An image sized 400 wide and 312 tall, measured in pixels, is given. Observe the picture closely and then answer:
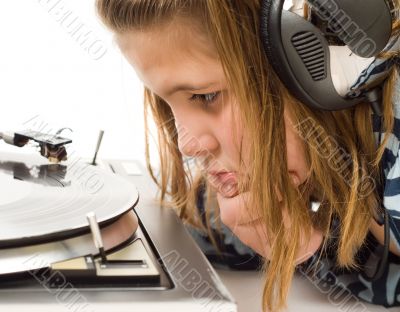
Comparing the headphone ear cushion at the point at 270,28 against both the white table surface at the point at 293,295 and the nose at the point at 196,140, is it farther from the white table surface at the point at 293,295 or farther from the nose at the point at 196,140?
the white table surface at the point at 293,295

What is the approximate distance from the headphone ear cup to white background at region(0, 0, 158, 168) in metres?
0.54

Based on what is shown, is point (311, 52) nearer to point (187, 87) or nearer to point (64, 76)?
point (187, 87)

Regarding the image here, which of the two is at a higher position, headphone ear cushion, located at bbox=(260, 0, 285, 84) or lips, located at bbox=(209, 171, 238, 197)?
headphone ear cushion, located at bbox=(260, 0, 285, 84)

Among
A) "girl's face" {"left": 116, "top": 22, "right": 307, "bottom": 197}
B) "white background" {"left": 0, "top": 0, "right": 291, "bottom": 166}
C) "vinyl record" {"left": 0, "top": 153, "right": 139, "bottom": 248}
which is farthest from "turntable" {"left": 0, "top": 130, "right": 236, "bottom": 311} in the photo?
"white background" {"left": 0, "top": 0, "right": 291, "bottom": 166}

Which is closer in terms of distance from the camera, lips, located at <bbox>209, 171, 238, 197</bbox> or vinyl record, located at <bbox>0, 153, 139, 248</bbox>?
vinyl record, located at <bbox>0, 153, 139, 248</bbox>

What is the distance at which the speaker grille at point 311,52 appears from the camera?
492 millimetres

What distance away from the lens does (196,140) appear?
2.02ft

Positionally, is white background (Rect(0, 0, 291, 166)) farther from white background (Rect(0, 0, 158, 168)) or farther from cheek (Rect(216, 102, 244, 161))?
cheek (Rect(216, 102, 244, 161))

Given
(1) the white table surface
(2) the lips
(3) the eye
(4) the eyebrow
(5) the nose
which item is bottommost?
(1) the white table surface

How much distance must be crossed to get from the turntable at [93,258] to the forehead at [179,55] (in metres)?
0.13

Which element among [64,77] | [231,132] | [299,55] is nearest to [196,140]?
[231,132]

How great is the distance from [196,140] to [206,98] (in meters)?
0.05

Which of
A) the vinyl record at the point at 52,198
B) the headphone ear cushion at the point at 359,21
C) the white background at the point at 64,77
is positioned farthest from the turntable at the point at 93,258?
the white background at the point at 64,77

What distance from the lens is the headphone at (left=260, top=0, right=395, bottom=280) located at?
→ 47 centimetres
